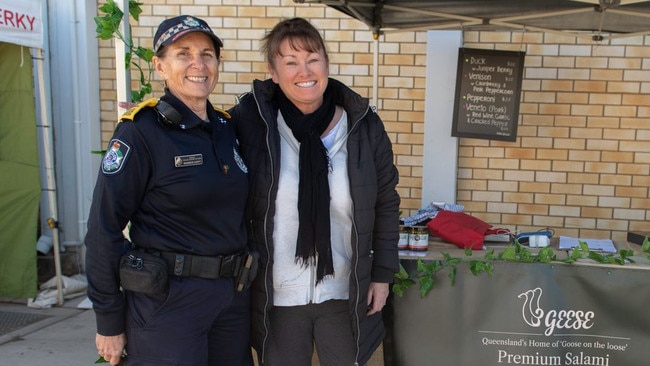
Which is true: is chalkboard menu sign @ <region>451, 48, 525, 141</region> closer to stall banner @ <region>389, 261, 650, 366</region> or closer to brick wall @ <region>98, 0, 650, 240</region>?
brick wall @ <region>98, 0, 650, 240</region>

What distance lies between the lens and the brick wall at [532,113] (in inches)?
190

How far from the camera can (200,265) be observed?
78.3 inches

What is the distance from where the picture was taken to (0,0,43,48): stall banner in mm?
4203

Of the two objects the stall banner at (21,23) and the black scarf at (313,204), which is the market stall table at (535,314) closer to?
the black scarf at (313,204)

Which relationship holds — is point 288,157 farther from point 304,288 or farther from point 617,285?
point 617,285

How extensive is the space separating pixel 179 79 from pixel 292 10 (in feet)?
11.1

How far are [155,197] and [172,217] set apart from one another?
86 millimetres

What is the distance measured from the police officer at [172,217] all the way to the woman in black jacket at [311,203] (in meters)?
0.17

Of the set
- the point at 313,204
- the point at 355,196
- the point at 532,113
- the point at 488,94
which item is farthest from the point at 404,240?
the point at 532,113

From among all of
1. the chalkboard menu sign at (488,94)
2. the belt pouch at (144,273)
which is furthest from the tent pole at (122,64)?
the chalkboard menu sign at (488,94)

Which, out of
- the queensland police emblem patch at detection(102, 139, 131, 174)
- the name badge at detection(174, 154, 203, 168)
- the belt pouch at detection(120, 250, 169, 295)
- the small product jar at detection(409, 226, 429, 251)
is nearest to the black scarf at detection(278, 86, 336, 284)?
the name badge at detection(174, 154, 203, 168)

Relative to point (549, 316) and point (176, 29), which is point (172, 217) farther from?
point (549, 316)

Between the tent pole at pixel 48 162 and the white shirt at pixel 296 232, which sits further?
the tent pole at pixel 48 162

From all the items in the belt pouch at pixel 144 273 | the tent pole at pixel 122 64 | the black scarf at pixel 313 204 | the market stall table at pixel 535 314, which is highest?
the tent pole at pixel 122 64
